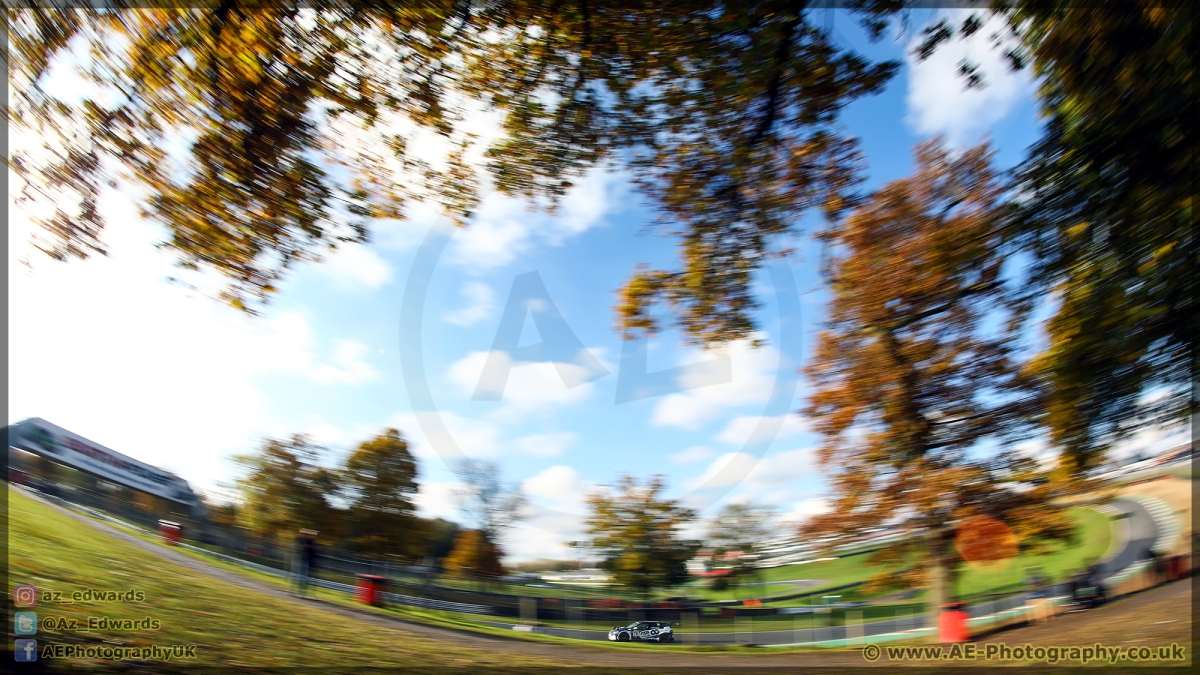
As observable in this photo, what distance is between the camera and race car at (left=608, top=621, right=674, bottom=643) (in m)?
3.80

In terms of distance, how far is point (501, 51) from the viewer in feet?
14.1

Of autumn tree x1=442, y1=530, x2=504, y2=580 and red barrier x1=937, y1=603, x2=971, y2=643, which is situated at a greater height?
autumn tree x1=442, y1=530, x2=504, y2=580

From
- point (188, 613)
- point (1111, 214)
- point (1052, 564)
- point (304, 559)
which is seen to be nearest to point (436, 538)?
point (304, 559)

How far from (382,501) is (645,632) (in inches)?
92.1

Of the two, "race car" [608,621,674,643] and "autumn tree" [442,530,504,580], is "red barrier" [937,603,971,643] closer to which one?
"race car" [608,621,674,643]

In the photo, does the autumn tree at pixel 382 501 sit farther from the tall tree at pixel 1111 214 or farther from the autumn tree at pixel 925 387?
the tall tree at pixel 1111 214

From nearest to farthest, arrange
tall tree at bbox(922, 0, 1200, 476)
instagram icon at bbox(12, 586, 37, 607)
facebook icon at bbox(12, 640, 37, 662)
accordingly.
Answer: facebook icon at bbox(12, 640, 37, 662), instagram icon at bbox(12, 586, 37, 607), tall tree at bbox(922, 0, 1200, 476)

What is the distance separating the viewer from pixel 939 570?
3627 mm

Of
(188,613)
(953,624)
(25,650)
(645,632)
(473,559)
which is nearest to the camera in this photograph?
(25,650)

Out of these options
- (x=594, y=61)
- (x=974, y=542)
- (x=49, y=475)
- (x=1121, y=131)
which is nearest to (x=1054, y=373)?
(x=974, y=542)

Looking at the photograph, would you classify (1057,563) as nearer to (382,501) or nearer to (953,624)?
(953,624)

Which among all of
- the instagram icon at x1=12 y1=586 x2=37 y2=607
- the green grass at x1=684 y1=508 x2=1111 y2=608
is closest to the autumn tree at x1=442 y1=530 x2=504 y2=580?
the instagram icon at x1=12 y1=586 x2=37 y2=607

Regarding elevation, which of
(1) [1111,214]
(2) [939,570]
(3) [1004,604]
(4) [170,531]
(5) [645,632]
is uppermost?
(1) [1111,214]

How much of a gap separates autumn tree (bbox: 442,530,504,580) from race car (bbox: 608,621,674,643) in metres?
1.04
